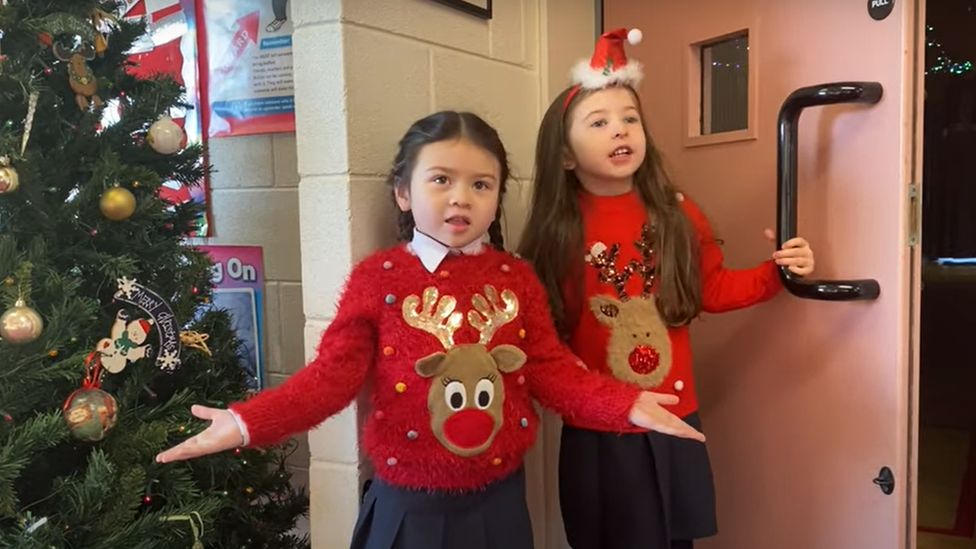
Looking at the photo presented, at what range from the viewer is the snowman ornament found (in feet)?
3.85

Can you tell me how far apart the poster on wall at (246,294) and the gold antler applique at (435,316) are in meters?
0.88

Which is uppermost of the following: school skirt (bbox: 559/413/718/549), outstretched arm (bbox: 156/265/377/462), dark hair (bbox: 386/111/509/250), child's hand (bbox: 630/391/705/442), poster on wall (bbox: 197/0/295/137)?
poster on wall (bbox: 197/0/295/137)

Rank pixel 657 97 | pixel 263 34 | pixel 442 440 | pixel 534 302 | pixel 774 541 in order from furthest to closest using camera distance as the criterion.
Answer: pixel 263 34 < pixel 657 97 < pixel 774 541 < pixel 534 302 < pixel 442 440

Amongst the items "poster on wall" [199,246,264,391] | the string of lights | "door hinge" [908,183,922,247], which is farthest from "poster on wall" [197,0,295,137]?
the string of lights

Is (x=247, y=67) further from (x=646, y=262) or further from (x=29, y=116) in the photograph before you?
(x=646, y=262)

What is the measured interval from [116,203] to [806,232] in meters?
1.11

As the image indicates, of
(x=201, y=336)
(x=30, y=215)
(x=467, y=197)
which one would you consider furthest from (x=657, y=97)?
(x=30, y=215)

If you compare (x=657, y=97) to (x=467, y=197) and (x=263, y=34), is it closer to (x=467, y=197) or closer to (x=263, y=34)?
(x=467, y=197)

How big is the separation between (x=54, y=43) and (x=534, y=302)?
2.65 ft

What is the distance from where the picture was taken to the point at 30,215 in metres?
1.13

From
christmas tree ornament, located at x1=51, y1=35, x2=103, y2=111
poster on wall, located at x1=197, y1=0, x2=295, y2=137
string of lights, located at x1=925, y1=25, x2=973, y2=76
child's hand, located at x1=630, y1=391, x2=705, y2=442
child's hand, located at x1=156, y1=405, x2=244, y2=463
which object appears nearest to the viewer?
child's hand, located at x1=156, y1=405, x2=244, y2=463

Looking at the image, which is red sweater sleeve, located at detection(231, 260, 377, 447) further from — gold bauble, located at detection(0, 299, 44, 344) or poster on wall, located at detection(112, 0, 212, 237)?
poster on wall, located at detection(112, 0, 212, 237)

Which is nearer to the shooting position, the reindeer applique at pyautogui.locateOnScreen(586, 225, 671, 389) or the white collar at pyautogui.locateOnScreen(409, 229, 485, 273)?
the white collar at pyautogui.locateOnScreen(409, 229, 485, 273)

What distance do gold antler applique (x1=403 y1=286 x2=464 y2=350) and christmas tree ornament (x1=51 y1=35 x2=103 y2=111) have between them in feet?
1.94
